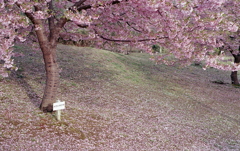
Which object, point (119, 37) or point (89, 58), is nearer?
point (119, 37)

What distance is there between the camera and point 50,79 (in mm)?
8305

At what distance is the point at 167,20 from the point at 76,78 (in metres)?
8.55

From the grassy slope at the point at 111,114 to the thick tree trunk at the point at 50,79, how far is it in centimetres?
41

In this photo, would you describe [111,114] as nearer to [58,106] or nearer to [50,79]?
[58,106]

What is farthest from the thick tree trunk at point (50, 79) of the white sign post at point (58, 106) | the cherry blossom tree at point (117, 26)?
the white sign post at point (58, 106)

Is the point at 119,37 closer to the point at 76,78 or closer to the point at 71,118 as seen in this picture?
the point at 71,118

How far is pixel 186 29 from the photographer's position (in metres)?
9.33

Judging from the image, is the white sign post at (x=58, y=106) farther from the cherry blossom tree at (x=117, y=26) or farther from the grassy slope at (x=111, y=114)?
the cherry blossom tree at (x=117, y=26)

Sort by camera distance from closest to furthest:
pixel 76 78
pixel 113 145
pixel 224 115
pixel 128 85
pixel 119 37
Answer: pixel 113 145, pixel 119 37, pixel 224 115, pixel 76 78, pixel 128 85

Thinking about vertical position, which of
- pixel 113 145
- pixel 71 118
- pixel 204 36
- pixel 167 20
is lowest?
pixel 113 145

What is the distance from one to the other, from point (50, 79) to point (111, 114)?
345 cm

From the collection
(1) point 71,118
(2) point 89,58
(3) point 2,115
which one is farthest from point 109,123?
(2) point 89,58

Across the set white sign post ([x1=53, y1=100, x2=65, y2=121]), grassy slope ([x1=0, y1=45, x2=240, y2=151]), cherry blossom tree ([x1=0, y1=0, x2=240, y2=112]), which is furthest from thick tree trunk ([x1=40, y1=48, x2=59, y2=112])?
white sign post ([x1=53, y1=100, x2=65, y2=121])

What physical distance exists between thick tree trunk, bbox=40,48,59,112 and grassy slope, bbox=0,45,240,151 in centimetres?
41
